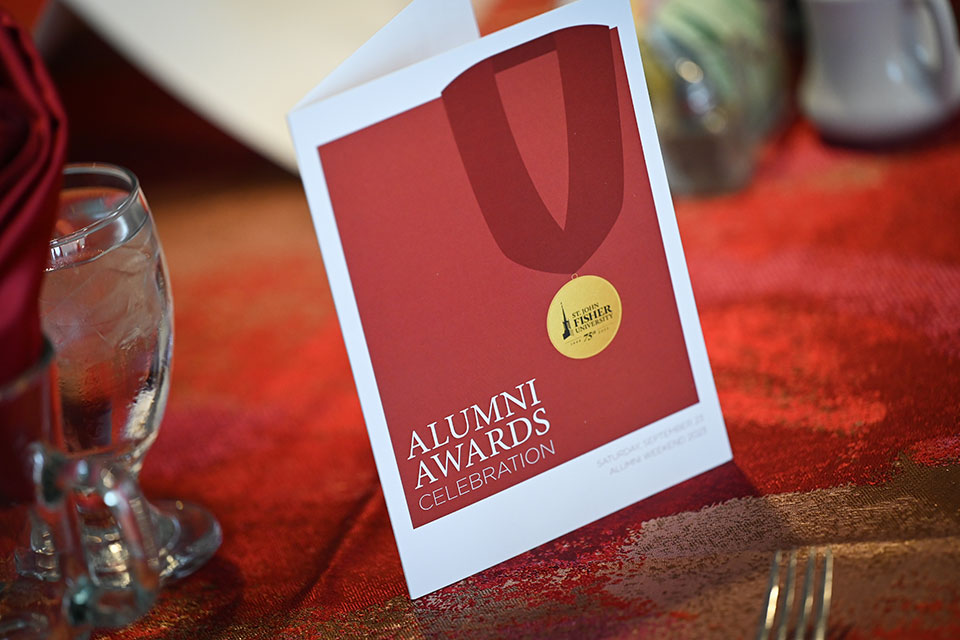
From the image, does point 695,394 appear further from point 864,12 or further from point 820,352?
point 864,12

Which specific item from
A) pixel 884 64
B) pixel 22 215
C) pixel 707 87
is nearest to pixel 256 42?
pixel 707 87

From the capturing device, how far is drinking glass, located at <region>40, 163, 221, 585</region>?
403mm

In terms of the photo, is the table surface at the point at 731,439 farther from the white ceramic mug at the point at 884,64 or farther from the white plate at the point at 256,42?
the white plate at the point at 256,42

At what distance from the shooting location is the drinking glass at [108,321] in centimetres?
40

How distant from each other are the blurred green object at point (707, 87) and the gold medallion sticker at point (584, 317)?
1.15ft

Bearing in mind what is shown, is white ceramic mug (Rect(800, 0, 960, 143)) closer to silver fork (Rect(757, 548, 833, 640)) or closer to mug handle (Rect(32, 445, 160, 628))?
silver fork (Rect(757, 548, 833, 640))

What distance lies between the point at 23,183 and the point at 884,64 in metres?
0.60

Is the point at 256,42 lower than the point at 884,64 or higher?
higher

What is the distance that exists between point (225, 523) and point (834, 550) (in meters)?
0.30

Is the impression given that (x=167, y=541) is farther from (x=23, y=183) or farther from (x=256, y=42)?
(x=256, y=42)

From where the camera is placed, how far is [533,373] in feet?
1.40

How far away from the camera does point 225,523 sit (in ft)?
1.67

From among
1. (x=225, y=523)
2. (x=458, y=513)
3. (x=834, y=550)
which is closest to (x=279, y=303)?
(x=225, y=523)

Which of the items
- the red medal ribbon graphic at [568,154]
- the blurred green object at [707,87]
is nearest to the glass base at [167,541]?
the red medal ribbon graphic at [568,154]
